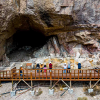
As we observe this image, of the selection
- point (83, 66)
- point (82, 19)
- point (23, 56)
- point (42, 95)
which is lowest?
point (42, 95)

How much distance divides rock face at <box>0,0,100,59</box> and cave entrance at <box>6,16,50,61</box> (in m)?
2.15

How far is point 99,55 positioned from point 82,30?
12.2 ft

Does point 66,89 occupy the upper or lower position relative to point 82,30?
lower

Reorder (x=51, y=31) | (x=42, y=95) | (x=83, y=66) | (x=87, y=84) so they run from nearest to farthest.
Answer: (x=42, y=95) → (x=87, y=84) → (x=83, y=66) → (x=51, y=31)

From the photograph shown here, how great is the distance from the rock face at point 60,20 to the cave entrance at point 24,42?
215 cm

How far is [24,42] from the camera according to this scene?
17578mm

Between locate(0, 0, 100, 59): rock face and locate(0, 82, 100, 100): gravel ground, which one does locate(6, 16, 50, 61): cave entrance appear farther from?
locate(0, 82, 100, 100): gravel ground

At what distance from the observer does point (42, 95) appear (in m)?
6.81

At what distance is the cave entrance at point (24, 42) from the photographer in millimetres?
12844

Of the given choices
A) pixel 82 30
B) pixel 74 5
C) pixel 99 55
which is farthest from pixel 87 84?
pixel 74 5

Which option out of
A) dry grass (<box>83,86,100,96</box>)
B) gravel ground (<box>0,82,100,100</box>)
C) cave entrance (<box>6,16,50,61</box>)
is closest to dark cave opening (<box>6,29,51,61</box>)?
cave entrance (<box>6,16,50,61</box>)

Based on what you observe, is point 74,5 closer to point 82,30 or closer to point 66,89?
point 82,30

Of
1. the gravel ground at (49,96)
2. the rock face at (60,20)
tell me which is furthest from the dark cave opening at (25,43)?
the gravel ground at (49,96)

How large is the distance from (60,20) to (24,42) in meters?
10.0
